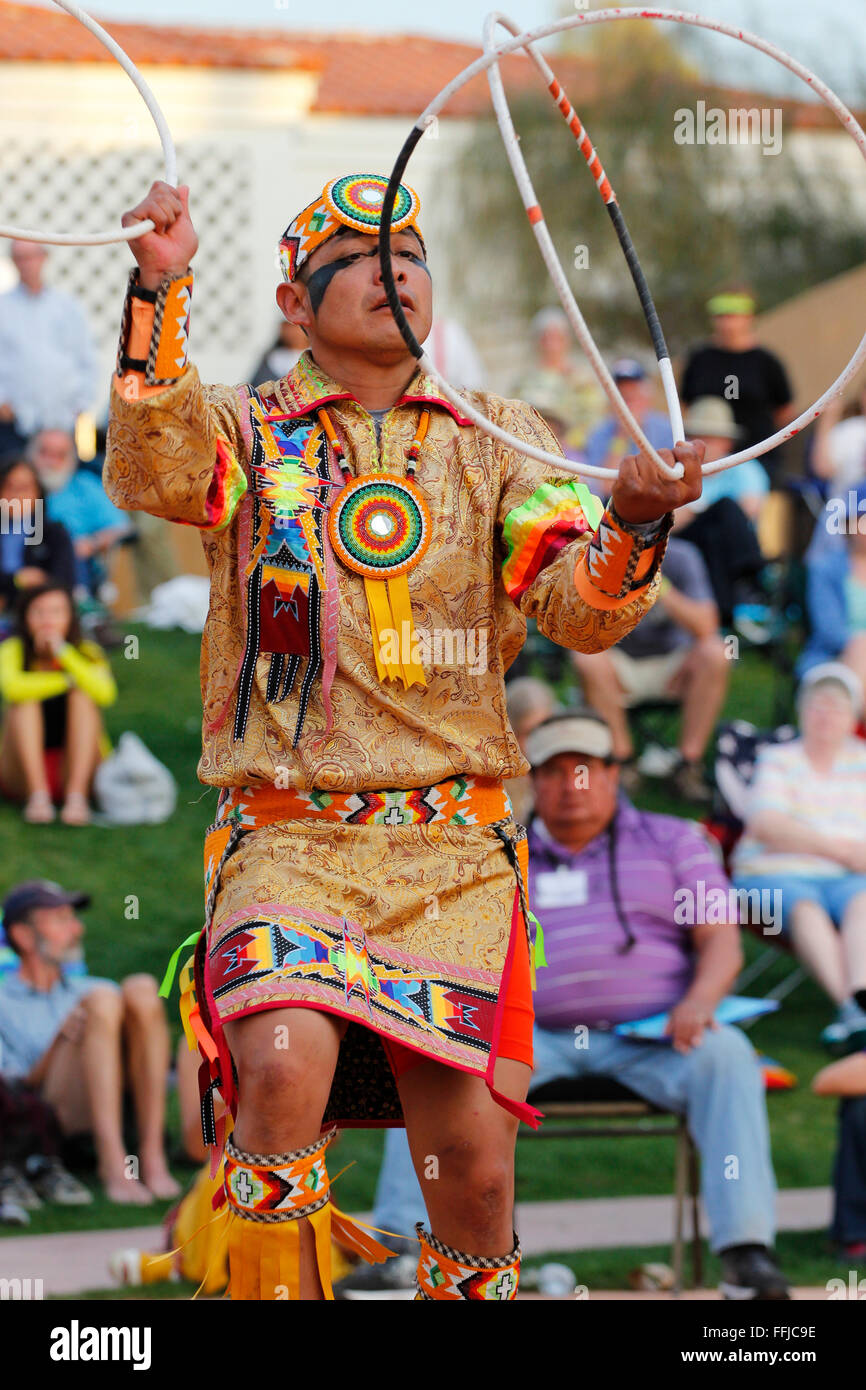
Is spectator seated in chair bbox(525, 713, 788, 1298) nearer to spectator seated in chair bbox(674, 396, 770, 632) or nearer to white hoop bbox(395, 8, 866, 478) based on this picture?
white hoop bbox(395, 8, 866, 478)

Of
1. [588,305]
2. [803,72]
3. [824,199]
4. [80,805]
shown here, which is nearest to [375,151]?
[588,305]

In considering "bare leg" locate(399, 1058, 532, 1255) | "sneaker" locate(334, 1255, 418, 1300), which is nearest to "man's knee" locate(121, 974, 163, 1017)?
"sneaker" locate(334, 1255, 418, 1300)

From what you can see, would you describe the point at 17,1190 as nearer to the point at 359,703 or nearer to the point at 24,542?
the point at 359,703

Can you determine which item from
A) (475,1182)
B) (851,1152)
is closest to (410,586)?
(475,1182)

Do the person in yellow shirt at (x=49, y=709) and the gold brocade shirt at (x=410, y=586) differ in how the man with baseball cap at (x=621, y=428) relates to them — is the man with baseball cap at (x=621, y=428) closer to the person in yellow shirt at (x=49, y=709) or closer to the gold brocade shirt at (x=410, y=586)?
the person in yellow shirt at (x=49, y=709)

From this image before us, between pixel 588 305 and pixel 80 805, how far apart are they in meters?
14.9

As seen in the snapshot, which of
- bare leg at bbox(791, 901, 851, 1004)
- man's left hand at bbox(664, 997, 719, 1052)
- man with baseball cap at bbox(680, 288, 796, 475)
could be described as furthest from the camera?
man with baseball cap at bbox(680, 288, 796, 475)

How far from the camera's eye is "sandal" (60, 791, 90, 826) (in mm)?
8641

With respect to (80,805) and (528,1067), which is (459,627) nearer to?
(528,1067)

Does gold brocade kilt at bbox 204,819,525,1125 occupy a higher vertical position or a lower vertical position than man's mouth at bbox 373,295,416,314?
lower

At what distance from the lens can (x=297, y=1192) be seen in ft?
9.94

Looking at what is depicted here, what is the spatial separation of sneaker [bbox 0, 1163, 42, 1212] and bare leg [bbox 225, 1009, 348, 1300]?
10.8 ft

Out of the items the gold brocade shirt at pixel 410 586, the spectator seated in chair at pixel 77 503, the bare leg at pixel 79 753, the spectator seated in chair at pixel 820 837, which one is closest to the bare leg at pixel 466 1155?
the gold brocade shirt at pixel 410 586

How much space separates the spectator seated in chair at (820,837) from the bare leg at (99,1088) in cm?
245
